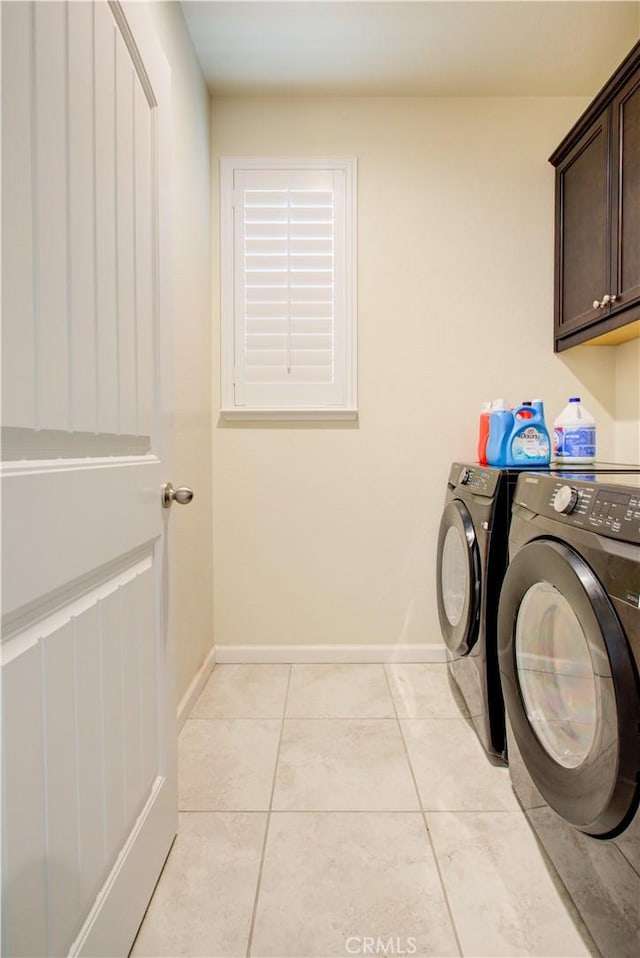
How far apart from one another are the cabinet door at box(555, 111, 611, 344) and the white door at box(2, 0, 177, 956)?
1.58m

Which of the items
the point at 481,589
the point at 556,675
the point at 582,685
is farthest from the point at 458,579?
the point at 582,685

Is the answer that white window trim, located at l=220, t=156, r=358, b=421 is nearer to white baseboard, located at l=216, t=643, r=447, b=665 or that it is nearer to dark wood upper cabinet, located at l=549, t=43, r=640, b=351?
dark wood upper cabinet, located at l=549, t=43, r=640, b=351

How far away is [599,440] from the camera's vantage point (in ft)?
7.49

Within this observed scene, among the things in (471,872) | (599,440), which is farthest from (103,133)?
(599,440)

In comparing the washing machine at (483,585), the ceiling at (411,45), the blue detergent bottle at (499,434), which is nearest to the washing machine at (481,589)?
the washing machine at (483,585)

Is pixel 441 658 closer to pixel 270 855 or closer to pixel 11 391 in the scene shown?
pixel 270 855

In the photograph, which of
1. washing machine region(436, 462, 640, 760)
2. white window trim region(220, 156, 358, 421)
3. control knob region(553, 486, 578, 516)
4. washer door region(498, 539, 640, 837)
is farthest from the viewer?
white window trim region(220, 156, 358, 421)

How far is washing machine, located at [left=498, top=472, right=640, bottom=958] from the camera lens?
0.79m

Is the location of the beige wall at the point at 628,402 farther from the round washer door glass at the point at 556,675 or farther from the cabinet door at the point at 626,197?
the round washer door glass at the point at 556,675

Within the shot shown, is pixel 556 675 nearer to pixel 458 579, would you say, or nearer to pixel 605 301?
pixel 458 579

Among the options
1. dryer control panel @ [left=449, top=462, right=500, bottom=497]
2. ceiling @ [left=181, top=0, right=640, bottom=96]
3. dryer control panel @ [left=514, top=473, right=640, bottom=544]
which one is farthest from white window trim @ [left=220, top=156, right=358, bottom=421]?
dryer control panel @ [left=514, top=473, right=640, bottom=544]

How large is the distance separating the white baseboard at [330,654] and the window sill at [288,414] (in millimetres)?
1080

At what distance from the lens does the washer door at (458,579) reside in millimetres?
1576

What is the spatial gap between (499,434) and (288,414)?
3.04ft
